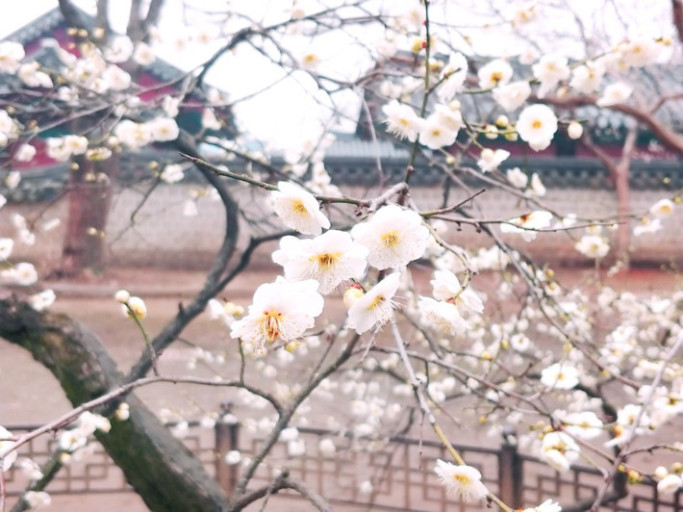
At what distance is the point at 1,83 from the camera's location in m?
4.45

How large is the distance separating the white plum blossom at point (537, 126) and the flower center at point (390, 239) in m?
0.51

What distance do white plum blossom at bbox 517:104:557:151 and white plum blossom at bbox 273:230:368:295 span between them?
1.81ft

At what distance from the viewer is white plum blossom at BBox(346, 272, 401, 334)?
0.52 meters

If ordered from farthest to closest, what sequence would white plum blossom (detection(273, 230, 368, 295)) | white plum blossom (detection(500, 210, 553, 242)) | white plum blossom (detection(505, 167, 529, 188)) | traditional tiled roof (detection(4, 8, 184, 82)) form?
traditional tiled roof (detection(4, 8, 184, 82)) → white plum blossom (detection(505, 167, 529, 188)) → white plum blossom (detection(500, 210, 553, 242)) → white plum blossom (detection(273, 230, 368, 295))

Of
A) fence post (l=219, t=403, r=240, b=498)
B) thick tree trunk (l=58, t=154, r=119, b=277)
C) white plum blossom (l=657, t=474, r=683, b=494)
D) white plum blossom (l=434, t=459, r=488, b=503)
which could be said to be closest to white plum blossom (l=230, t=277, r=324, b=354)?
white plum blossom (l=434, t=459, r=488, b=503)

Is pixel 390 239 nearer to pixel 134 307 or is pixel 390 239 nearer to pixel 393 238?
pixel 393 238

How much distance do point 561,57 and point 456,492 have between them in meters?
0.98

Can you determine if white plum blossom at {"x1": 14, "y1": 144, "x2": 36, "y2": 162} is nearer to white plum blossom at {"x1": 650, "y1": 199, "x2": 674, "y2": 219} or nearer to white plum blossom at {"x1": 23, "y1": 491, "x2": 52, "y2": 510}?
white plum blossom at {"x1": 23, "y1": 491, "x2": 52, "y2": 510}

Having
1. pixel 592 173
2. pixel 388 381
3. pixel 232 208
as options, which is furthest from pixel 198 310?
pixel 592 173

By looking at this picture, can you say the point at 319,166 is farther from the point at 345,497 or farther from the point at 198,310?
the point at 345,497

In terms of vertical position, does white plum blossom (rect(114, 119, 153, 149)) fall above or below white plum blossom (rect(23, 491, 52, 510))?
above

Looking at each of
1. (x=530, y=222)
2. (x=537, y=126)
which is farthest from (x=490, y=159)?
(x=530, y=222)

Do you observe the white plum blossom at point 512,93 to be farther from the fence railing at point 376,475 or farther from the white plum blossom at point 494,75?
the fence railing at point 376,475

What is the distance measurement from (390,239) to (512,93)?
866mm
